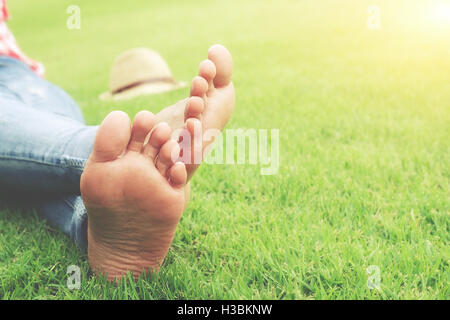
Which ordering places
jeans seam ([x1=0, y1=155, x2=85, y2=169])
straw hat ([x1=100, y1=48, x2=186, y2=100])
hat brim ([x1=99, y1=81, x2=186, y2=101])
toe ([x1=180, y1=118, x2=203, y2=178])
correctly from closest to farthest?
toe ([x1=180, y1=118, x2=203, y2=178])
jeans seam ([x1=0, y1=155, x2=85, y2=169])
hat brim ([x1=99, y1=81, x2=186, y2=101])
straw hat ([x1=100, y1=48, x2=186, y2=100])

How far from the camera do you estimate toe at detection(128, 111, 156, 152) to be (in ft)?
3.18

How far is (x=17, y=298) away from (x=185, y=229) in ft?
1.73

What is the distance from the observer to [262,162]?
193 centimetres

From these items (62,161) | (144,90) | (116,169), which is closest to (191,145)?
(116,169)

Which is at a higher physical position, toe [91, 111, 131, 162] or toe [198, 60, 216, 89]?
toe [198, 60, 216, 89]

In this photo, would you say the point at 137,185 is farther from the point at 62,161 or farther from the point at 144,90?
the point at 144,90

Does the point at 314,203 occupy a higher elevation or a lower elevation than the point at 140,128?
lower

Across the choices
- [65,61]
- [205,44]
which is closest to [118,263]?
[205,44]

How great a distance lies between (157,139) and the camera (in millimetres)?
990

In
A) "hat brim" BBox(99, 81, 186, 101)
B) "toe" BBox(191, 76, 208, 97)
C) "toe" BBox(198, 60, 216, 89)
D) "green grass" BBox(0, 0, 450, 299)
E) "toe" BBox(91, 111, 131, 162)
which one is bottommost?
"green grass" BBox(0, 0, 450, 299)

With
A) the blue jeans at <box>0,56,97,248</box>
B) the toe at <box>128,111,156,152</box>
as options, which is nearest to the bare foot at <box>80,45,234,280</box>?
the toe at <box>128,111,156,152</box>

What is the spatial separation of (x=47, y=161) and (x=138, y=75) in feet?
8.21

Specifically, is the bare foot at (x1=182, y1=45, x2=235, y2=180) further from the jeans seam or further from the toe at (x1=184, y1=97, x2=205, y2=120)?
the jeans seam

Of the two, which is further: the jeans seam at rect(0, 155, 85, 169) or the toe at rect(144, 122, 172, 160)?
the jeans seam at rect(0, 155, 85, 169)
